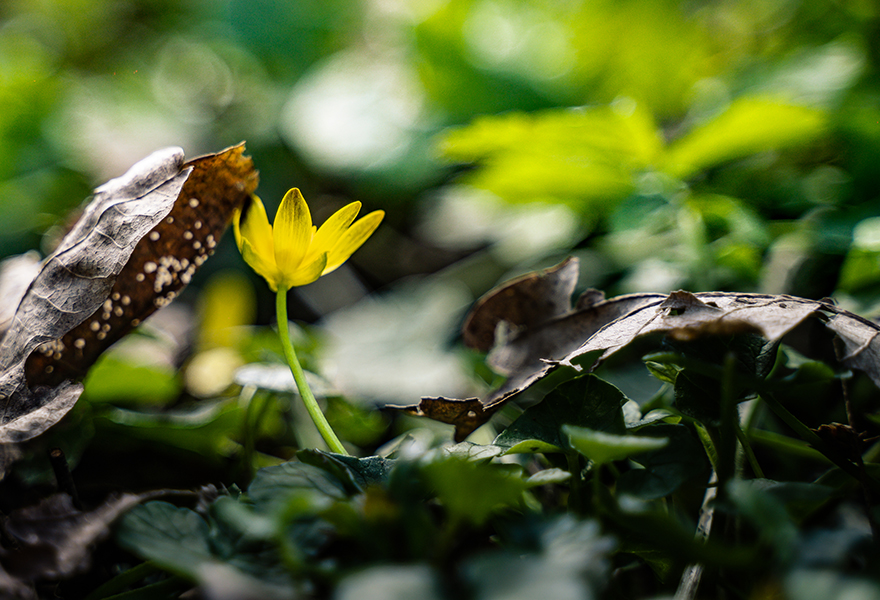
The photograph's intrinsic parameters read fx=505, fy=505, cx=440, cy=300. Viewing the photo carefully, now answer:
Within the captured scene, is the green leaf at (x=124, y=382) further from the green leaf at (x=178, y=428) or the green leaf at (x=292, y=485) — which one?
the green leaf at (x=292, y=485)

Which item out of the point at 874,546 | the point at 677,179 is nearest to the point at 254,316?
the point at 677,179

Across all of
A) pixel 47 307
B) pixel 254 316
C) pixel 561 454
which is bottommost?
pixel 254 316

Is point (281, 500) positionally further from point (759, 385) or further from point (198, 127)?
point (198, 127)

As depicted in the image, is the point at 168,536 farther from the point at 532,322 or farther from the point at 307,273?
the point at 532,322

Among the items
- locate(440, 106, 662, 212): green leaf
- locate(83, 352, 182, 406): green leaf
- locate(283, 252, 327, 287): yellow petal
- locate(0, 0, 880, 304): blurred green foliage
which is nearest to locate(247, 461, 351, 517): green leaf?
locate(283, 252, 327, 287): yellow petal

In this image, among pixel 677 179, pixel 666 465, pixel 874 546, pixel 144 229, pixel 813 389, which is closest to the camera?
pixel 874 546

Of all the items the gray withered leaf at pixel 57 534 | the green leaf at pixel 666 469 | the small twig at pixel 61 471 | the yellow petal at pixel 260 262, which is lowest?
A: the green leaf at pixel 666 469

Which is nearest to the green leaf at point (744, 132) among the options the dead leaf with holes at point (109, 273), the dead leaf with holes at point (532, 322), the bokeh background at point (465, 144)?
the bokeh background at point (465, 144)

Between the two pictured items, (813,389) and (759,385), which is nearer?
(759,385)
